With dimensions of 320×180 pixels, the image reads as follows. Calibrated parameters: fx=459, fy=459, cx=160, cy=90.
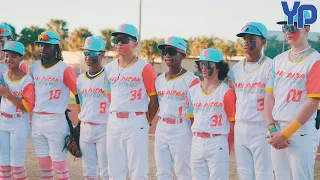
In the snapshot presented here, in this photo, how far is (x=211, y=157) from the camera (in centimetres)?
566

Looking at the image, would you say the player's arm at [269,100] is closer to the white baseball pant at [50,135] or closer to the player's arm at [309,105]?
the player's arm at [309,105]

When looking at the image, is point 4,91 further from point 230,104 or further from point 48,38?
point 230,104

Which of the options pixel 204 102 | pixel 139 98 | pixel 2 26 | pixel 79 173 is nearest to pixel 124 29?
pixel 139 98

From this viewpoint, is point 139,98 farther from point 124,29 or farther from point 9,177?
point 9,177

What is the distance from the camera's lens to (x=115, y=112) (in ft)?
20.8

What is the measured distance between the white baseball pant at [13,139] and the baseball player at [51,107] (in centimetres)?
19

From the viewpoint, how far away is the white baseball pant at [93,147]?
22.2 ft

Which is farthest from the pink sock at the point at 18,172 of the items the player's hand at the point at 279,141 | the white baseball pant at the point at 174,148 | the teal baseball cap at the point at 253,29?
the player's hand at the point at 279,141

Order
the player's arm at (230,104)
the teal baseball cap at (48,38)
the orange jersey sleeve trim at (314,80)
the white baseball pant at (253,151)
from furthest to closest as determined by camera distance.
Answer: the teal baseball cap at (48,38)
the player's arm at (230,104)
the white baseball pant at (253,151)
the orange jersey sleeve trim at (314,80)

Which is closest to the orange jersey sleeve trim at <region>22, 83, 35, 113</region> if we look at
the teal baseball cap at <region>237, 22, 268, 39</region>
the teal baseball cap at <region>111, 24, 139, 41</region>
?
the teal baseball cap at <region>111, 24, 139, 41</region>

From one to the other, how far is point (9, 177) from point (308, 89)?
15.8 feet

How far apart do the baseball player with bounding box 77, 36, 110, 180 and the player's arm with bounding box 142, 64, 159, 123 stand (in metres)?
0.70

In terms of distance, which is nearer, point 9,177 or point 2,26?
point 9,177

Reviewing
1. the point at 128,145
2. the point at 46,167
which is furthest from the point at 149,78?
the point at 46,167
